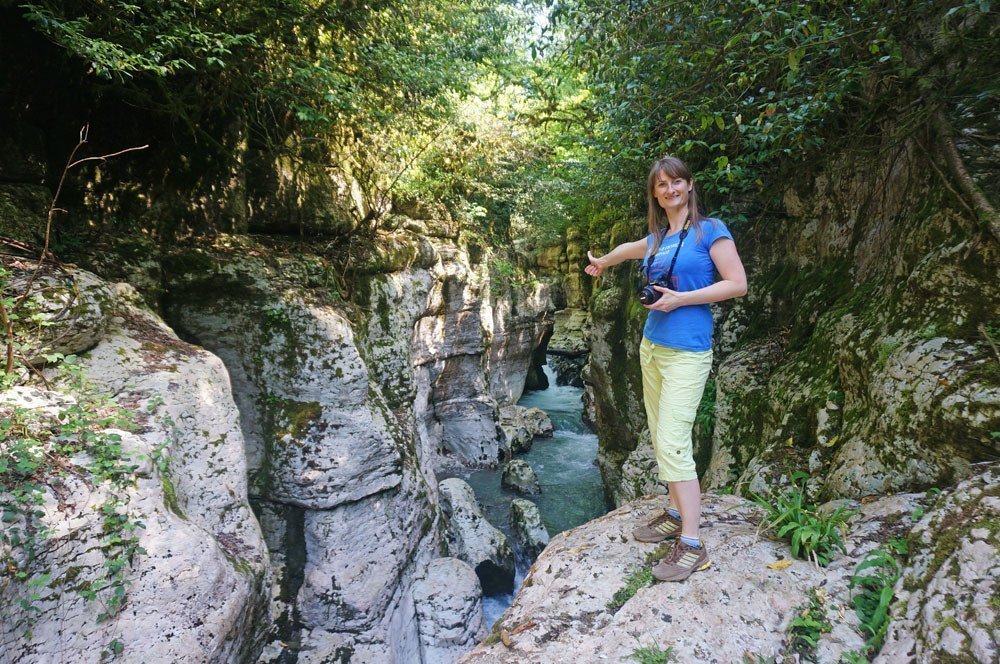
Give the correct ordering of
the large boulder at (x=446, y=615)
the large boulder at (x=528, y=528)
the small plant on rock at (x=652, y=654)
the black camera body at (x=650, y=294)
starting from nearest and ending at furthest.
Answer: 1. the small plant on rock at (x=652, y=654)
2. the black camera body at (x=650, y=294)
3. the large boulder at (x=446, y=615)
4. the large boulder at (x=528, y=528)

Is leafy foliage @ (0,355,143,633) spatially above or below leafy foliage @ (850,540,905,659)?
above

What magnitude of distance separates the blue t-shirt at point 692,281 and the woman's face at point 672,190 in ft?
0.56

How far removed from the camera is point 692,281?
9.30 ft

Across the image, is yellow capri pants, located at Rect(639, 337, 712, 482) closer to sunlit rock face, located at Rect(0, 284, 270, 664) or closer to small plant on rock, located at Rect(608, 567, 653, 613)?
small plant on rock, located at Rect(608, 567, 653, 613)

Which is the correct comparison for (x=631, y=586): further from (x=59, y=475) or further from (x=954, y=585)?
(x=59, y=475)

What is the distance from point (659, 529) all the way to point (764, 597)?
0.77 meters

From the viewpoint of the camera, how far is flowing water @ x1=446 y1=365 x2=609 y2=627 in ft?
34.0

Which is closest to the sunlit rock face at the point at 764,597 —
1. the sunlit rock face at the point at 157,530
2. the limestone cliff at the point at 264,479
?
the sunlit rock face at the point at 157,530

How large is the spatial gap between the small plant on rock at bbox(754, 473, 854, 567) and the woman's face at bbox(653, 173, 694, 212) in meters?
1.97

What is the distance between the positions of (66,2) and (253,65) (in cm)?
167

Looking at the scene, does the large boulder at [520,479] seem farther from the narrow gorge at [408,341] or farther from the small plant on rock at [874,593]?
the small plant on rock at [874,593]

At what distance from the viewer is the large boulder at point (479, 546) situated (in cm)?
833

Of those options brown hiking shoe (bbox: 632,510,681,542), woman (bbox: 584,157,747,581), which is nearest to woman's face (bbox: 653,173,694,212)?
woman (bbox: 584,157,747,581)

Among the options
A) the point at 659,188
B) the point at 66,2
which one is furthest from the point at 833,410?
the point at 66,2
